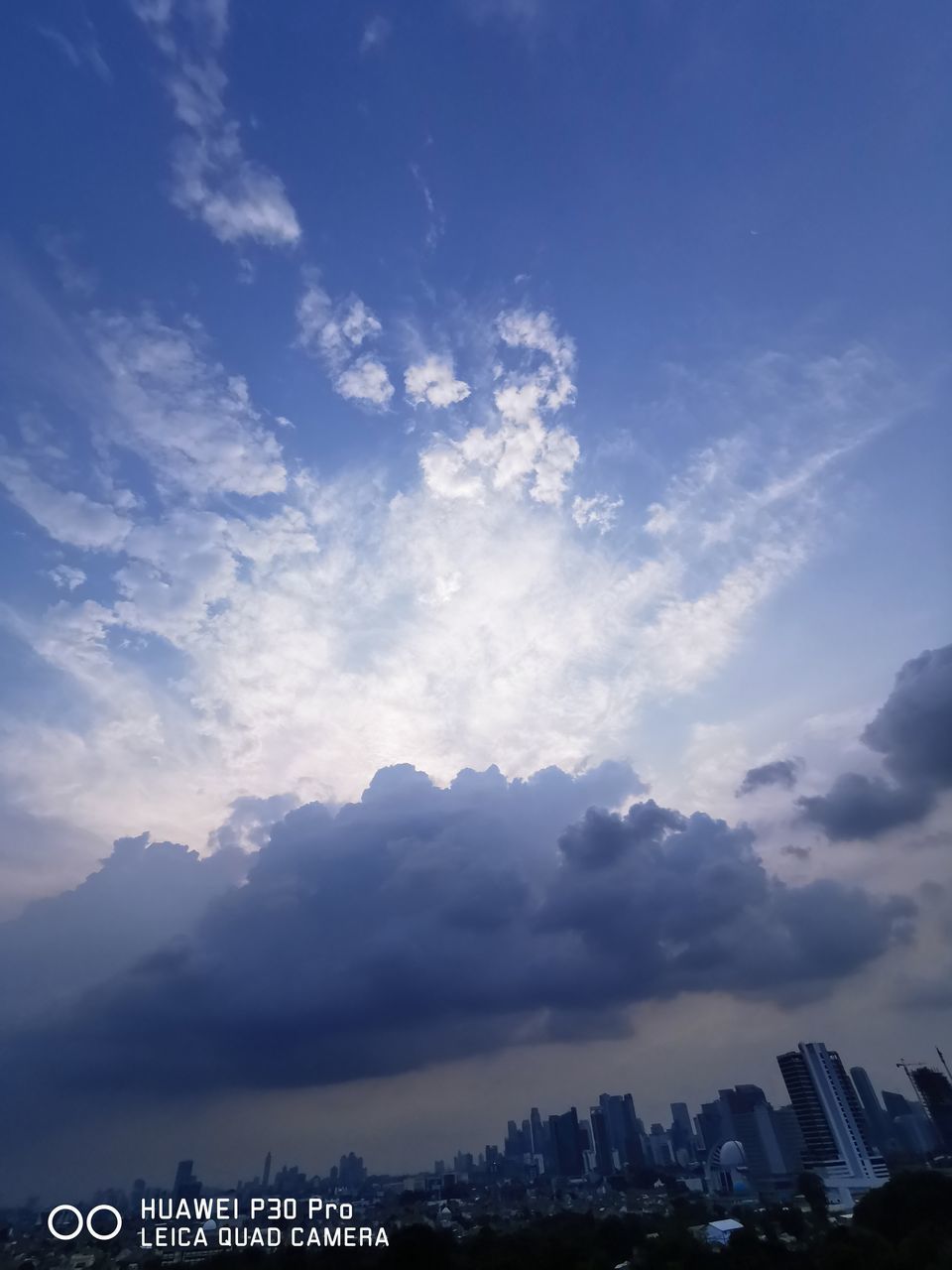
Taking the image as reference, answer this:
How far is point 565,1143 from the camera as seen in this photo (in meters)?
172

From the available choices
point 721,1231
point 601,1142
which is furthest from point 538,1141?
point 721,1231

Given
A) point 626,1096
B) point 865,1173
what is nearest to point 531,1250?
point 865,1173

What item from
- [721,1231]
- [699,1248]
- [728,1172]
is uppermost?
[699,1248]

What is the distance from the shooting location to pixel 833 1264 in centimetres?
3500

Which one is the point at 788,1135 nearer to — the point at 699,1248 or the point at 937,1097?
the point at 937,1097

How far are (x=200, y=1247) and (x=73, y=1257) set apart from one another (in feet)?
57.9

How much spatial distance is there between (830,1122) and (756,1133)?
→ 2094 inches

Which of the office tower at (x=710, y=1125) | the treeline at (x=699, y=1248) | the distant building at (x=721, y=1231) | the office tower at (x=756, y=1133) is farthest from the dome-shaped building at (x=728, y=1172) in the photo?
the office tower at (x=710, y=1125)

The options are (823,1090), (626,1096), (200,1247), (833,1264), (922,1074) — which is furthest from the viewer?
(626,1096)

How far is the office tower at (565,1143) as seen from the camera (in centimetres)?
16688

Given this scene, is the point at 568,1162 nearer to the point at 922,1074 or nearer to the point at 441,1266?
the point at 922,1074

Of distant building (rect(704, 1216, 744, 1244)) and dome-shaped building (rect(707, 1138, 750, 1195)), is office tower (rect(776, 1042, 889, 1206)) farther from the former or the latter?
distant building (rect(704, 1216, 744, 1244))

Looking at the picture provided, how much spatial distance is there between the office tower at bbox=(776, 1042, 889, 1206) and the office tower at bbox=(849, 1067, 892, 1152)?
175ft

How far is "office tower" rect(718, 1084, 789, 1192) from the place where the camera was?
5032 inches
